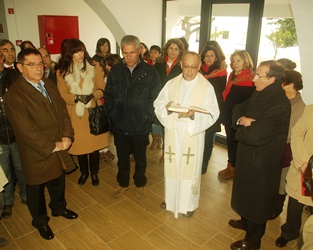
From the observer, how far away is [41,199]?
8.89ft

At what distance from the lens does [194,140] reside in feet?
9.40

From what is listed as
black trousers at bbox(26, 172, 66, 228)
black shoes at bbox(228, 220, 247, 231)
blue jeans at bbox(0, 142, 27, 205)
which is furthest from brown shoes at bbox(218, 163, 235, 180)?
blue jeans at bbox(0, 142, 27, 205)

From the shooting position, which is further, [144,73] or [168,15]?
[168,15]

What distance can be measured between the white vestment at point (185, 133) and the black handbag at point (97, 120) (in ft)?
2.42

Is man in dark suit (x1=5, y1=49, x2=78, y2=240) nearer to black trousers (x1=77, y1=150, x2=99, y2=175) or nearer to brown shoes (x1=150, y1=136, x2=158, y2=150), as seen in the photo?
black trousers (x1=77, y1=150, x2=99, y2=175)

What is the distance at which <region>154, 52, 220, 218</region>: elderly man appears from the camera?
9.17ft

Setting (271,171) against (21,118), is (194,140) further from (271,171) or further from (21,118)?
(21,118)

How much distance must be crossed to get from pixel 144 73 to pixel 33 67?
1130 mm

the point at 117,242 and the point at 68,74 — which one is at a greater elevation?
the point at 68,74

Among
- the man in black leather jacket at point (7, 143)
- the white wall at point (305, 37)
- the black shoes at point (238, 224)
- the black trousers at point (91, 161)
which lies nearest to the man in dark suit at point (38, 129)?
the man in black leather jacket at point (7, 143)

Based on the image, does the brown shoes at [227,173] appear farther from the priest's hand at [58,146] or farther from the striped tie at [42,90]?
the striped tie at [42,90]

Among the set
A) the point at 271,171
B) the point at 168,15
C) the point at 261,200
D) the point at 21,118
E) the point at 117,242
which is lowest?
the point at 117,242

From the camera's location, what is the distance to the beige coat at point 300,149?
225 cm

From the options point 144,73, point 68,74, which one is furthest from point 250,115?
point 68,74
